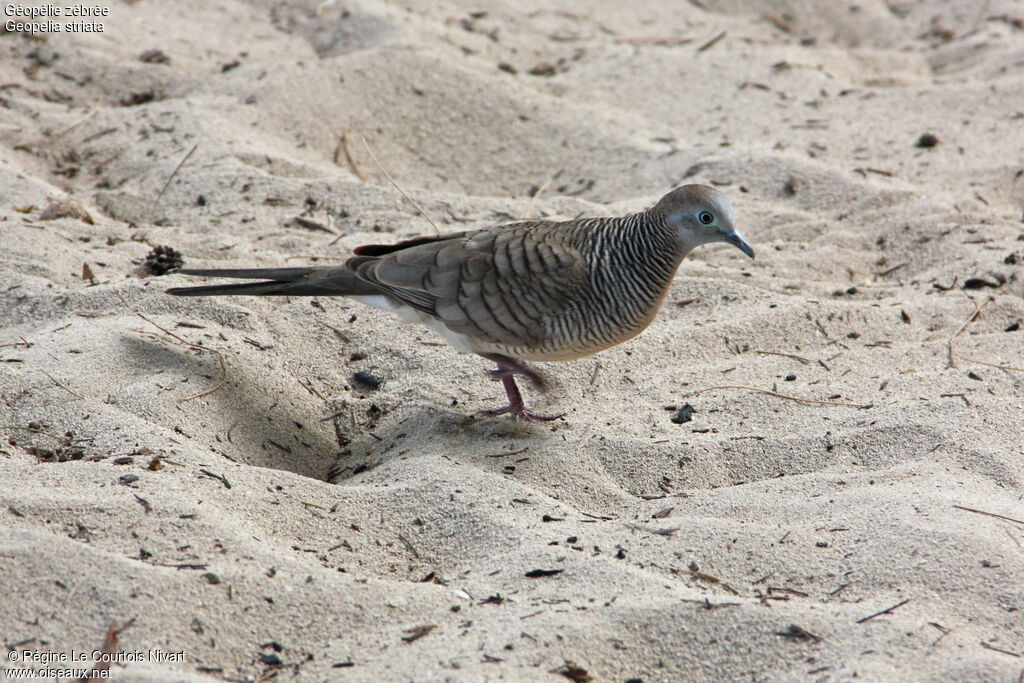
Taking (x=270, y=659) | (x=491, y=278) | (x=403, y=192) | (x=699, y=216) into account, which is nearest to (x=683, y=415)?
(x=699, y=216)

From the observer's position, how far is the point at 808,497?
3145 millimetres

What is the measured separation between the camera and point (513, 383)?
3.78 metres

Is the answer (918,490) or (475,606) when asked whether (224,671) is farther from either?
(918,490)

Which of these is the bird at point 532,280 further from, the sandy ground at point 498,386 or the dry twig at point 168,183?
the dry twig at point 168,183

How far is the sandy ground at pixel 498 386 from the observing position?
251 centimetres

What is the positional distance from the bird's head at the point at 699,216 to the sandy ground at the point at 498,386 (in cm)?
70

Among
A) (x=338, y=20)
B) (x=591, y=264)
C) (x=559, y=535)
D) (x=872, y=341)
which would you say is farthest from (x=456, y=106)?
(x=559, y=535)

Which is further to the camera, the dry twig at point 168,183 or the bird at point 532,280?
the dry twig at point 168,183

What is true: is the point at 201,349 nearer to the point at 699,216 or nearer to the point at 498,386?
the point at 498,386

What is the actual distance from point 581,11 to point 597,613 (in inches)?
236

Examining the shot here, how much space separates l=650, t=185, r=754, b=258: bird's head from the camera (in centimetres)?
354

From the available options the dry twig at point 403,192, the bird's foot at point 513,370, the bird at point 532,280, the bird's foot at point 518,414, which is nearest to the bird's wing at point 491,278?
the bird at point 532,280

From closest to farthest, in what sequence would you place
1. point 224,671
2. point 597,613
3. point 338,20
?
point 224,671 → point 597,613 → point 338,20

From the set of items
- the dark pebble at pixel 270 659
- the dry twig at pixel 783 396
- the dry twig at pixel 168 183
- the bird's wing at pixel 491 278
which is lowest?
the dark pebble at pixel 270 659
